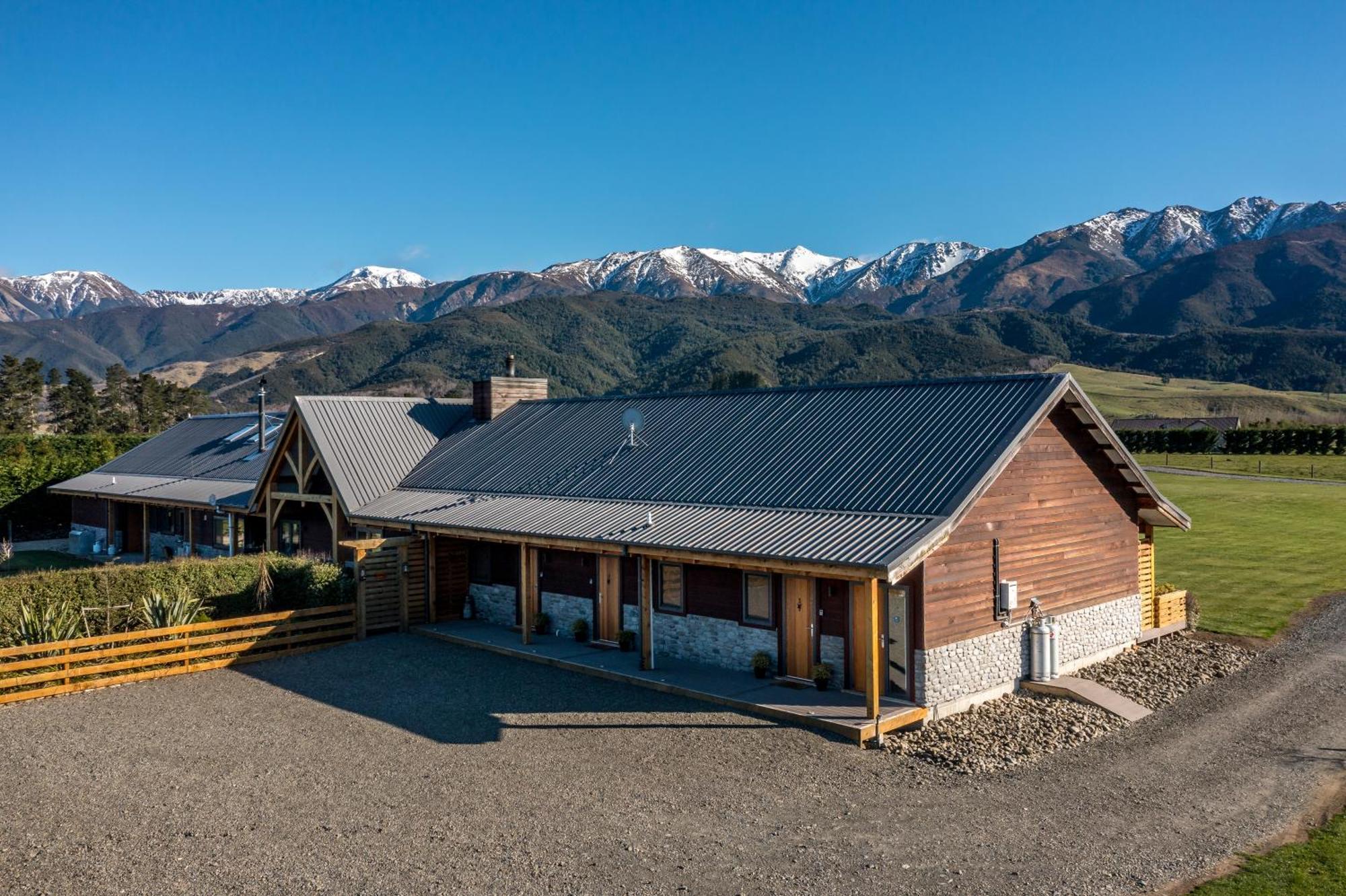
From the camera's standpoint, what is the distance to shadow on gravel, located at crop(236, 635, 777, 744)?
1459cm

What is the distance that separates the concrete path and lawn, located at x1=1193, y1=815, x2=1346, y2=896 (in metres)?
46.2

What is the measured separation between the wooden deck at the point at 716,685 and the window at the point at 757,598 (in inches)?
39.4

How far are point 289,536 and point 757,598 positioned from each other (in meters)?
16.5

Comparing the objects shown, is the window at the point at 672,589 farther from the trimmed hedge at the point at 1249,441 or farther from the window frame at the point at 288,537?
the trimmed hedge at the point at 1249,441

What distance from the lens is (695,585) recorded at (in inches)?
695

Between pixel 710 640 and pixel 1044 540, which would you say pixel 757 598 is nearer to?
pixel 710 640

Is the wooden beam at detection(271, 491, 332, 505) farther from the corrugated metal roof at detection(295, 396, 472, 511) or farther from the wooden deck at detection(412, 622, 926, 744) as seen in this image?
the wooden deck at detection(412, 622, 926, 744)

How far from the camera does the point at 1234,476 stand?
177 feet

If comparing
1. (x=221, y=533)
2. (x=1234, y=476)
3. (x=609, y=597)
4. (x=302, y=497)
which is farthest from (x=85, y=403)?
(x=1234, y=476)

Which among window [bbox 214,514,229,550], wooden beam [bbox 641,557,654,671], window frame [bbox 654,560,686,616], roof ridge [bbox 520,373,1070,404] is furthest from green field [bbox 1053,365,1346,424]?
wooden beam [bbox 641,557,654,671]

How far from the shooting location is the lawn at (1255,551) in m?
23.8

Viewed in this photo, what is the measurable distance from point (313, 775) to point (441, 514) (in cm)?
957

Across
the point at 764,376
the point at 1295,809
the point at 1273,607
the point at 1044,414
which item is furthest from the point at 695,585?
the point at 764,376

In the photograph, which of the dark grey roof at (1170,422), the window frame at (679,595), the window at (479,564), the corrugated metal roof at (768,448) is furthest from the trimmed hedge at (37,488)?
the dark grey roof at (1170,422)
